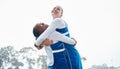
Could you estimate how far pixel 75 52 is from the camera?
92.9 inches

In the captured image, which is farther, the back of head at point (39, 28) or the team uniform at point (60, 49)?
the back of head at point (39, 28)

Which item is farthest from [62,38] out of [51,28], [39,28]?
[39,28]

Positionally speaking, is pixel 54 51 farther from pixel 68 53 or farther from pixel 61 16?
pixel 61 16

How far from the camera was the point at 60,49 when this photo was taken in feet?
7.73

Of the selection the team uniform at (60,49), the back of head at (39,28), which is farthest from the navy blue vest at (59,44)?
the back of head at (39,28)

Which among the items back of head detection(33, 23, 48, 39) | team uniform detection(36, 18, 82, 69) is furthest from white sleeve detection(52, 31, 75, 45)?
back of head detection(33, 23, 48, 39)

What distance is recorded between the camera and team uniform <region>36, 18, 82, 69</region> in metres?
2.33

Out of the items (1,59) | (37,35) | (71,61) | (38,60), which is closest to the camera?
(71,61)

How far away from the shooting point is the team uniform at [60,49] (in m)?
2.33

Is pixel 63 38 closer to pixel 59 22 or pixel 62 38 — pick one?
pixel 62 38

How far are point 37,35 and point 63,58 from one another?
1.12ft

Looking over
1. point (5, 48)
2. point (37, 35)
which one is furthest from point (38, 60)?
point (37, 35)

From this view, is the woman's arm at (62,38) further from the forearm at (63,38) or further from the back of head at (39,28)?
the back of head at (39,28)

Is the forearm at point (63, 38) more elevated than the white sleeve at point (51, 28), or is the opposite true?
the white sleeve at point (51, 28)
